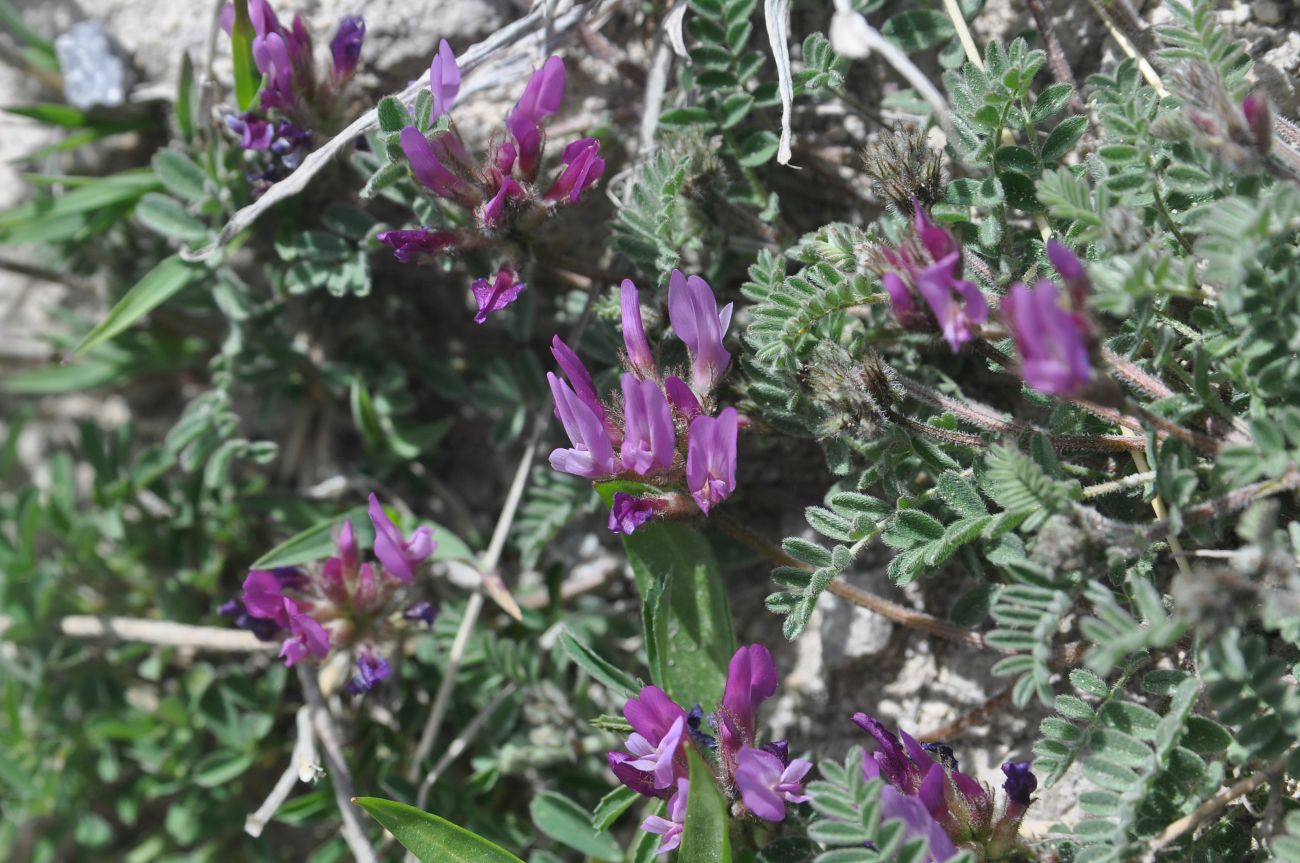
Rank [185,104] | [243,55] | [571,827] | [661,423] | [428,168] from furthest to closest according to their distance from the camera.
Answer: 1. [185,104]
2. [243,55]
3. [571,827]
4. [428,168]
5. [661,423]

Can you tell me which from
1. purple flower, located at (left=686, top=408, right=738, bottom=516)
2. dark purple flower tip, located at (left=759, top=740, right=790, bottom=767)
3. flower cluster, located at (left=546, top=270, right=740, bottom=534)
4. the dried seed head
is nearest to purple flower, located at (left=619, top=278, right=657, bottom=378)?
flower cluster, located at (left=546, top=270, right=740, bottom=534)

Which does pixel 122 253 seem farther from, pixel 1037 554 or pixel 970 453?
pixel 1037 554

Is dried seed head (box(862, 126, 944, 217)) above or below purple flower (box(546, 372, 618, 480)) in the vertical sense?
above

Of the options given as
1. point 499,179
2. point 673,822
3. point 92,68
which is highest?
point 92,68

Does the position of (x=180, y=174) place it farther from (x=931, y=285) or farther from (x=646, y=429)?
(x=931, y=285)

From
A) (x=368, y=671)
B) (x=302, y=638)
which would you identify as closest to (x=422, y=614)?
(x=368, y=671)

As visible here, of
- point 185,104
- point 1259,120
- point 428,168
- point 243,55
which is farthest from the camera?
point 185,104

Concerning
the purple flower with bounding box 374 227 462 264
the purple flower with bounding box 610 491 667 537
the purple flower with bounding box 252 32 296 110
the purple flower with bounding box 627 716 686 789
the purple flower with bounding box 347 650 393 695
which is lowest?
the purple flower with bounding box 347 650 393 695

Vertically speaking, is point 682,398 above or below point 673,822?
above

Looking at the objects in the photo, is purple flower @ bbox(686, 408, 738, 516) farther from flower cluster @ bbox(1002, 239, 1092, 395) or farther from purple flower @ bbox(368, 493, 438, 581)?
purple flower @ bbox(368, 493, 438, 581)
